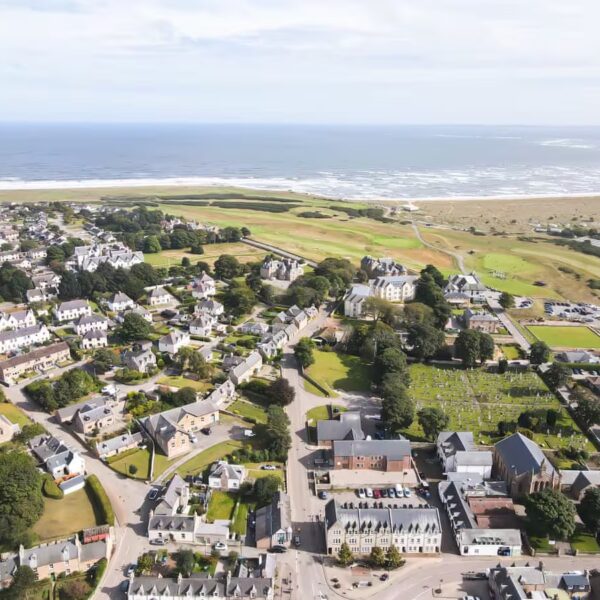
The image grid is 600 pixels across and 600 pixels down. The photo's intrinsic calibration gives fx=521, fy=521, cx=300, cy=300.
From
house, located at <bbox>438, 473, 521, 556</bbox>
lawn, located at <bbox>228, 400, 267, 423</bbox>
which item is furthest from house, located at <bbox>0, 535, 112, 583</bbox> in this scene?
house, located at <bbox>438, 473, 521, 556</bbox>

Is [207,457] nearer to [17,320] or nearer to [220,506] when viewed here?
[220,506]

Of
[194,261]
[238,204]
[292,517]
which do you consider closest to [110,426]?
[292,517]

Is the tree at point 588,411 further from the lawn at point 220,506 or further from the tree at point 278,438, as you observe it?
the lawn at point 220,506

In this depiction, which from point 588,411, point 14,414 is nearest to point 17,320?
point 14,414

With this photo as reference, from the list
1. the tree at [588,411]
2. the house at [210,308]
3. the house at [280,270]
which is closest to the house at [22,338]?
the house at [210,308]

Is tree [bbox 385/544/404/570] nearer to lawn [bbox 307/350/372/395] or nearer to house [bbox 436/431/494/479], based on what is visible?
house [bbox 436/431/494/479]
